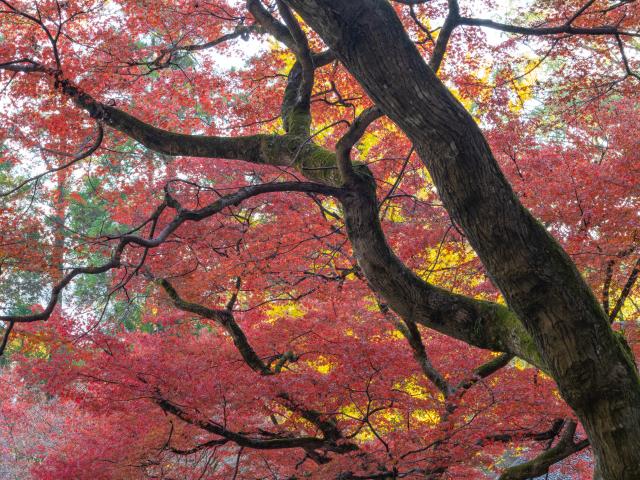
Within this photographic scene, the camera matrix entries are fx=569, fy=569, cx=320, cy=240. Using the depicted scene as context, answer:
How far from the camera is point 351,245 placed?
3.81m

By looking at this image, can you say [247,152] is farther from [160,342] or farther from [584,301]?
[160,342]

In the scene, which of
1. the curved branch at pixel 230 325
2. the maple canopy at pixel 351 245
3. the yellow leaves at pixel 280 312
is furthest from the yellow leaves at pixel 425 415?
the yellow leaves at pixel 280 312

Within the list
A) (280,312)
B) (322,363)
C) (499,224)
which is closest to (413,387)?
(322,363)

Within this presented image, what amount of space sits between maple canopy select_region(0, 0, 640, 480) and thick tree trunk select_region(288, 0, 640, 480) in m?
0.01

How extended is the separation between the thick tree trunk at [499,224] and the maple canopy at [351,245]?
1cm

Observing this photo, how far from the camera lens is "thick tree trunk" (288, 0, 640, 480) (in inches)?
103

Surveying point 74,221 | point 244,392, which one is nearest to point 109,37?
point 244,392

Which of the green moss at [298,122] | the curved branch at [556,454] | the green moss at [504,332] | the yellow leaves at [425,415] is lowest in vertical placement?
the curved branch at [556,454]

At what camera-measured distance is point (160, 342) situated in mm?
6523

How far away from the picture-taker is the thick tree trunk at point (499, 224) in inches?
103

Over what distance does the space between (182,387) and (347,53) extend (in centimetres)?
374

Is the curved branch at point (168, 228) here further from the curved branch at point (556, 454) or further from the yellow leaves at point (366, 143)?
the yellow leaves at point (366, 143)

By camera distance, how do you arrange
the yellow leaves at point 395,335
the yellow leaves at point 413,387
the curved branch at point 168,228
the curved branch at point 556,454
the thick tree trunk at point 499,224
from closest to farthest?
the thick tree trunk at point 499,224
the curved branch at point 168,228
the curved branch at point 556,454
the yellow leaves at point 413,387
the yellow leaves at point 395,335

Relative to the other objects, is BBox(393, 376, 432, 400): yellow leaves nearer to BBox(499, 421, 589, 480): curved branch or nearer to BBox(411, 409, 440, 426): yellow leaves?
BBox(411, 409, 440, 426): yellow leaves
